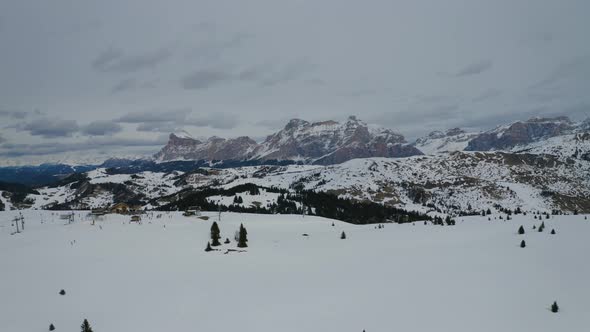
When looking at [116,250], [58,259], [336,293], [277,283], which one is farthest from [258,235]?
[336,293]

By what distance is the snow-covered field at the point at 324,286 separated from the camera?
23984 millimetres

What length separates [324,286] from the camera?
104 ft

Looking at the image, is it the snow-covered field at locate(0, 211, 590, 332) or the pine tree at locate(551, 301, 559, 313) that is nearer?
the pine tree at locate(551, 301, 559, 313)

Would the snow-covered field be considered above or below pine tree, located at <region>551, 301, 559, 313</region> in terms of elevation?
below

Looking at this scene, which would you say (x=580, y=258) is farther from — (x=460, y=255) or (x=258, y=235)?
(x=258, y=235)

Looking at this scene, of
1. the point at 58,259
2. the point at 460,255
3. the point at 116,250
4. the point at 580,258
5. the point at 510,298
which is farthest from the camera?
the point at 116,250

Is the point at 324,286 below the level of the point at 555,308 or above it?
below

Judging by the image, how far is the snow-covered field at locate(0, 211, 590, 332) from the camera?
944 inches

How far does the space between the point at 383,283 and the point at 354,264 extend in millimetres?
7738

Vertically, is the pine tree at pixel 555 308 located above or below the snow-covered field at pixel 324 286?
above

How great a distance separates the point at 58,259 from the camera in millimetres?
49594

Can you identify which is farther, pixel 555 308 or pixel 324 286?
pixel 324 286

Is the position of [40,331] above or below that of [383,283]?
below

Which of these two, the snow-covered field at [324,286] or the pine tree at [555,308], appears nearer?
the pine tree at [555,308]
